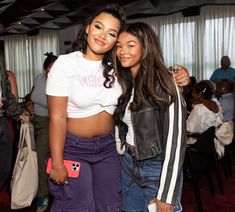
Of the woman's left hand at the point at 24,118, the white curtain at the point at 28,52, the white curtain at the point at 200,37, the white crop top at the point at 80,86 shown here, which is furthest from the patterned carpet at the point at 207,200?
the white curtain at the point at 28,52

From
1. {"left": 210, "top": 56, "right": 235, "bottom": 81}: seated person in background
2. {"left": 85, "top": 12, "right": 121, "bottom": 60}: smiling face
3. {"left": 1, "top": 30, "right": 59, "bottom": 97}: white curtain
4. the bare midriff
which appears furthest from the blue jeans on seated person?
{"left": 1, "top": 30, "right": 59, "bottom": 97}: white curtain

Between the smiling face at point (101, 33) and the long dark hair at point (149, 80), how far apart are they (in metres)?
0.07

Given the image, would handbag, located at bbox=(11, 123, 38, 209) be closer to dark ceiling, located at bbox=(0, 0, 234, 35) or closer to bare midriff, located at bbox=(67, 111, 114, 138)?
bare midriff, located at bbox=(67, 111, 114, 138)

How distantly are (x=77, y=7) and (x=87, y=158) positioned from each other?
22.4 feet

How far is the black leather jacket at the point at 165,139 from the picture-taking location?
5.50 feet

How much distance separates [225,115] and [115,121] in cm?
276

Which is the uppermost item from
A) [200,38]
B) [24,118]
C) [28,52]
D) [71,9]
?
[71,9]

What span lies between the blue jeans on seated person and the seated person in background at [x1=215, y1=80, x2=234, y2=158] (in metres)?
2.30

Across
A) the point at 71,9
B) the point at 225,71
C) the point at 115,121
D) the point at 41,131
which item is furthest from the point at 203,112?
the point at 71,9

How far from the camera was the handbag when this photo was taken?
10.2 feet

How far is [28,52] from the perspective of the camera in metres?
13.1

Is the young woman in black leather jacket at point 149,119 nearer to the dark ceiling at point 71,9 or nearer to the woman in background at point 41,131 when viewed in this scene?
the woman in background at point 41,131

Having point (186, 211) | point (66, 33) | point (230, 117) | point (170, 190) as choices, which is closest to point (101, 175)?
point (170, 190)

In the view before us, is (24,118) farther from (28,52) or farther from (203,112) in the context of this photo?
(28,52)
